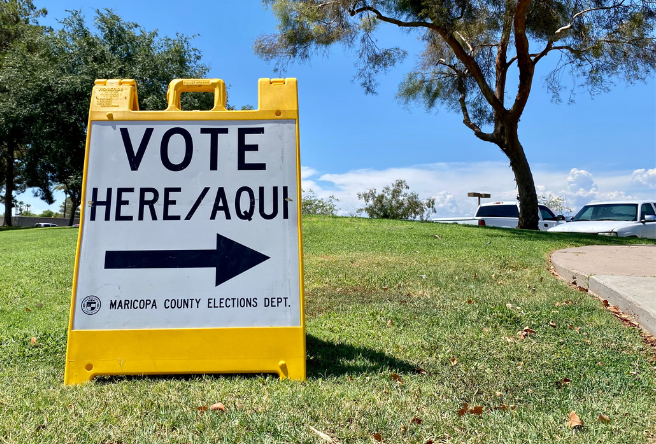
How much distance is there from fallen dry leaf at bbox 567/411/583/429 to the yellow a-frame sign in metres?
1.57

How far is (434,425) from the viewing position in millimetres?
2592

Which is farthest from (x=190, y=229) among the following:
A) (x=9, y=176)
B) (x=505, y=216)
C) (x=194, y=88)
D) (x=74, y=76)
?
(x=9, y=176)

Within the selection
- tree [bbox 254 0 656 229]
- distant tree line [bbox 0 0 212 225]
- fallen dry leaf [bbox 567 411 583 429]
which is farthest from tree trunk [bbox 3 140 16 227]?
fallen dry leaf [bbox 567 411 583 429]

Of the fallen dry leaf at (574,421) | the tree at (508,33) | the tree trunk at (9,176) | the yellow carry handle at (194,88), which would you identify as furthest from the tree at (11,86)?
the fallen dry leaf at (574,421)

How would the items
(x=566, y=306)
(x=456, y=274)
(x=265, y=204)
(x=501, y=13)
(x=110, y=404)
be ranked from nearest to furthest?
Result: (x=110, y=404) < (x=265, y=204) < (x=566, y=306) < (x=456, y=274) < (x=501, y=13)

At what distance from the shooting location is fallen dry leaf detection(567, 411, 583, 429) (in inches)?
106

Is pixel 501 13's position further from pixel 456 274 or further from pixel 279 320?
pixel 279 320

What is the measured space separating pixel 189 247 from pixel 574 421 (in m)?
2.51

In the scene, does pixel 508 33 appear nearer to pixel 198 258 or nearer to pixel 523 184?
pixel 523 184

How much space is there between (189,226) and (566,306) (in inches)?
157

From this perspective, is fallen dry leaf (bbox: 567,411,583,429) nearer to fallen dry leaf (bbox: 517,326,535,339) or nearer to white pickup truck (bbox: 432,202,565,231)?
fallen dry leaf (bbox: 517,326,535,339)

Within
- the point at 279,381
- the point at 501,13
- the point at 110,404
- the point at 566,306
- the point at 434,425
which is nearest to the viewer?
the point at 434,425

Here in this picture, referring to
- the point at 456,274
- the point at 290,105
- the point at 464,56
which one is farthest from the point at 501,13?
the point at 290,105

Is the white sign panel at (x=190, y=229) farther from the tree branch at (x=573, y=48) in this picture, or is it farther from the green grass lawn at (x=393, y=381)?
the tree branch at (x=573, y=48)
